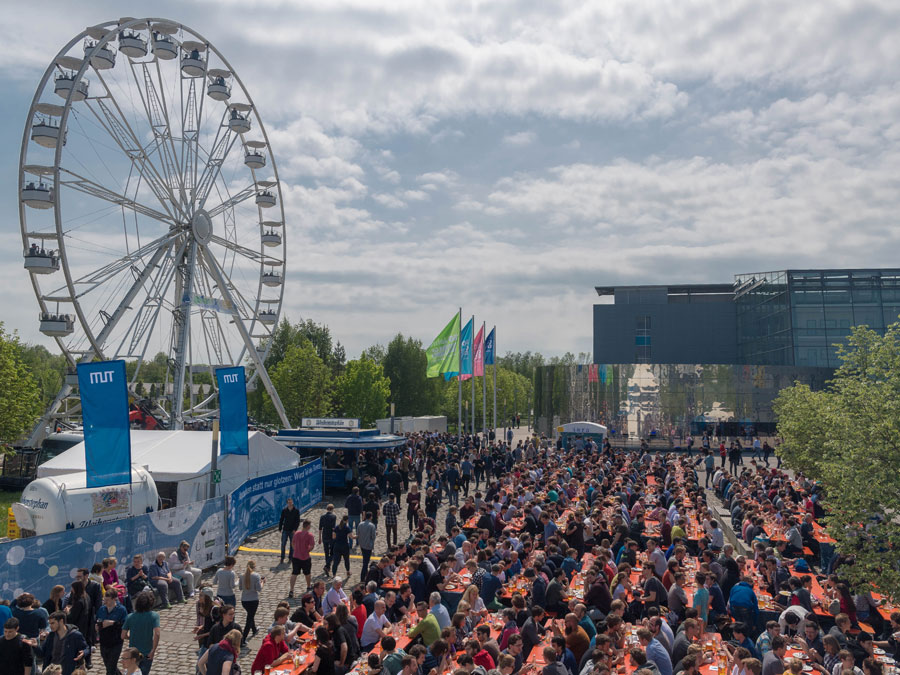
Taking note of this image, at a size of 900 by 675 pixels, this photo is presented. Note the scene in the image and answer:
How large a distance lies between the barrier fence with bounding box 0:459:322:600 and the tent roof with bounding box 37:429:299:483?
123 cm

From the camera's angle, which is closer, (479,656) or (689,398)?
(479,656)

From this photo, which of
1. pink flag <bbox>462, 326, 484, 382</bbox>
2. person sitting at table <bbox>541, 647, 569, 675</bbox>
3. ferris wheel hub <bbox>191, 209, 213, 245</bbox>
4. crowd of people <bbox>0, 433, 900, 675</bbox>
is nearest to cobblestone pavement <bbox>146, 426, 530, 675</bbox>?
crowd of people <bbox>0, 433, 900, 675</bbox>

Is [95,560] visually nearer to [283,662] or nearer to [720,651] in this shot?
[283,662]

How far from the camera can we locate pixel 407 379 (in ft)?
260

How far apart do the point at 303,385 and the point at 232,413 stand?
45588 millimetres

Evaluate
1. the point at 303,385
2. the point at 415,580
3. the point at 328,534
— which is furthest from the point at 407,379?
the point at 415,580

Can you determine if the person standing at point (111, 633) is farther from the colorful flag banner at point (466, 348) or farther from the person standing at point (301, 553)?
the colorful flag banner at point (466, 348)

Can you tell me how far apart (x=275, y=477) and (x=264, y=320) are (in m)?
20.0

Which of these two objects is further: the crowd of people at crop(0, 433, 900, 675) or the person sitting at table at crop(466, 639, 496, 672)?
the crowd of people at crop(0, 433, 900, 675)

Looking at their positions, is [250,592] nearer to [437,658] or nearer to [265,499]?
[437,658]

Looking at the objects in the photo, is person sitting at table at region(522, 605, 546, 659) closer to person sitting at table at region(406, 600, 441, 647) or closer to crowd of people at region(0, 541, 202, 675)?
person sitting at table at region(406, 600, 441, 647)

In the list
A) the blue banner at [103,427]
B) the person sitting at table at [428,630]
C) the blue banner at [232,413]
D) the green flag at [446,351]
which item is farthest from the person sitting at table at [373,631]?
the green flag at [446,351]

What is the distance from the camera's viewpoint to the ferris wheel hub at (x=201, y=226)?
33562 millimetres

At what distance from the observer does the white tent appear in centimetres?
1861
